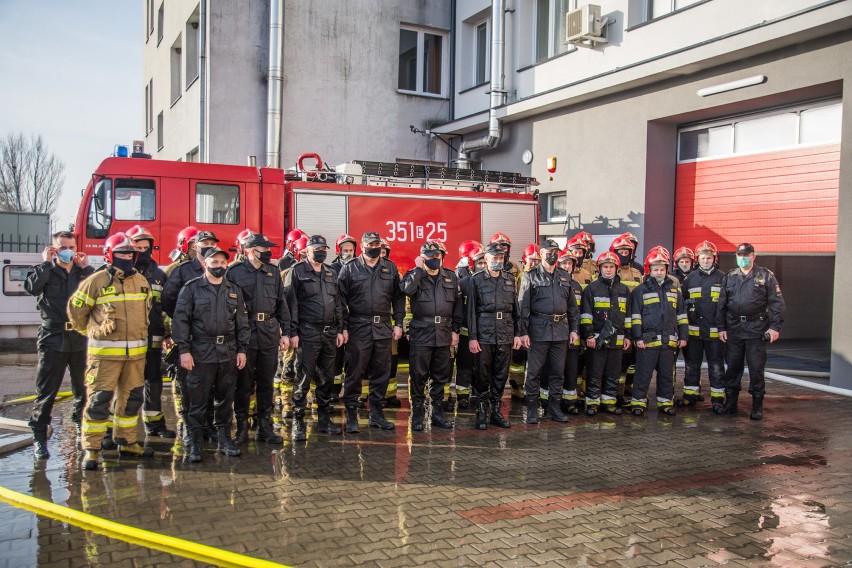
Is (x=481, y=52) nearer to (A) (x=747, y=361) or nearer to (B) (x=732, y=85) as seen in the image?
(B) (x=732, y=85)

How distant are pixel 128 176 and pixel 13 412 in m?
3.41

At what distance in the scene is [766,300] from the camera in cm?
741

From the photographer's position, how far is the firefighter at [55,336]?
18.7 feet

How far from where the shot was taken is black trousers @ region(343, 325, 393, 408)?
6625mm

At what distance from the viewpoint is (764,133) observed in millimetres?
10289

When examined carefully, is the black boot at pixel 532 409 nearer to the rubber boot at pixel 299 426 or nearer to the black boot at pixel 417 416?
the black boot at pixel 417 416

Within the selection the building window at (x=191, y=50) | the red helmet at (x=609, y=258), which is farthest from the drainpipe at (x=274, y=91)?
the red helmet at (x=609, y=258)

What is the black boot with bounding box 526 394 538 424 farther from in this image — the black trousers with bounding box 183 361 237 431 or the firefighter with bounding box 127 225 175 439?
the firefighter with bounding box 127 225 175 439

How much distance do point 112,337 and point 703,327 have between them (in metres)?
6.25

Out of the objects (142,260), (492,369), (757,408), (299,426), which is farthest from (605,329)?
(142,260)

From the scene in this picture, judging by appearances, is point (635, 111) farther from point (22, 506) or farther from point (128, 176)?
point (22, 506)

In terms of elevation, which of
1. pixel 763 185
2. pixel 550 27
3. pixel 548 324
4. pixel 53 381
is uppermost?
pixel 550 27

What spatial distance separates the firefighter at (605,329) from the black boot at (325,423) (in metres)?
2.85

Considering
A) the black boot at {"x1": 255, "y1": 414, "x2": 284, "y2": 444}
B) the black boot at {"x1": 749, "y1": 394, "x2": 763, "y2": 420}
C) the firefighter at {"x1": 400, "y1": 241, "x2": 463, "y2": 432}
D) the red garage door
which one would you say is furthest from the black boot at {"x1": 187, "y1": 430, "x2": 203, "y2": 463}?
the red garage door
